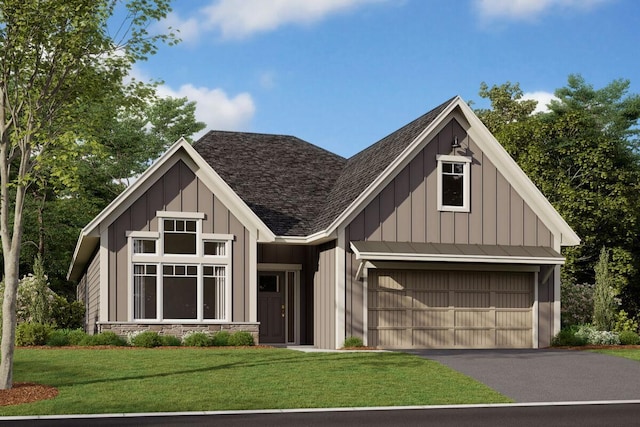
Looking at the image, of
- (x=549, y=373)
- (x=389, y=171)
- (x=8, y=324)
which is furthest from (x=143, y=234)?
(x=549, y=373)

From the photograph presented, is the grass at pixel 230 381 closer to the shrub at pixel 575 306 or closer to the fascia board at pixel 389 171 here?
the fascia board at pixel 389 171

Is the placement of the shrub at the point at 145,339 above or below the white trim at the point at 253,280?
below

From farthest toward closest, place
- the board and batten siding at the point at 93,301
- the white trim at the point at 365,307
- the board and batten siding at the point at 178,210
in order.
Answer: the board and batten siding at the point at 93,301 → the white trim at the point at 365,307 → the board and batten siding at the point at 178,210

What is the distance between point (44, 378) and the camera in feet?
53.2

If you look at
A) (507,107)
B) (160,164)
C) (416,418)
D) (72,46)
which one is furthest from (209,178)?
(507,107)

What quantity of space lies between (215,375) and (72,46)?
7.06 m

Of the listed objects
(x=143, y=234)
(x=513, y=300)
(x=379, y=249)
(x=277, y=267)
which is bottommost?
(x=513, y=300)

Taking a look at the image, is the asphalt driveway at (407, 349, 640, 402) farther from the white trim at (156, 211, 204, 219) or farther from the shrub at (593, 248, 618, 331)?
the white trim at (156, 211, 204, 219)

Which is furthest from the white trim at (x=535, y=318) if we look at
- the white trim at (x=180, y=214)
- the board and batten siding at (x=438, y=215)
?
the white trim at (x=180, y=214)

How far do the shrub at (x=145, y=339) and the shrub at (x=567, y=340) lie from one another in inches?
460

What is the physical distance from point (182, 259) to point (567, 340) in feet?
37.9

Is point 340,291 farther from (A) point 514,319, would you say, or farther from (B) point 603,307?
(B) point 603,307

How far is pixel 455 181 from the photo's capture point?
80.9ft

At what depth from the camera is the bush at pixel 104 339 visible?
22.1 m
